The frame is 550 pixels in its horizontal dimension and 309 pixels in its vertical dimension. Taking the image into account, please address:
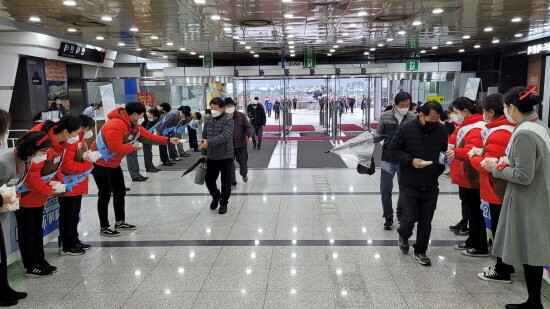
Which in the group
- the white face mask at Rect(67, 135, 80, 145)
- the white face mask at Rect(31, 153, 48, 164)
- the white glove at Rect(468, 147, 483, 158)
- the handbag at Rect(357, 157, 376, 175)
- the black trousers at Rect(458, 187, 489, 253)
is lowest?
the black trousers at Rect(458, 187, 489, 253)

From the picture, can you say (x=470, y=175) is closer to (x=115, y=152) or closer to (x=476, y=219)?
(x=476, y=219)

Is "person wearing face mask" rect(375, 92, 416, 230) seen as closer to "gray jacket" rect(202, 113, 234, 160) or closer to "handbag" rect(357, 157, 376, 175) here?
"handbag" rect(357, 157, 376, 175)

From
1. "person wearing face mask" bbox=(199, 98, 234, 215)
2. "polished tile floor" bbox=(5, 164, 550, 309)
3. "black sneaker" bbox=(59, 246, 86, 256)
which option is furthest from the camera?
"person wearing face mask" bbox=(199, 98, 234, 215)

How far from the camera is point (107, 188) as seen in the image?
486 centimetres

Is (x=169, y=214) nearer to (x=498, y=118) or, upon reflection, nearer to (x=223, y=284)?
(x=223, y=284)

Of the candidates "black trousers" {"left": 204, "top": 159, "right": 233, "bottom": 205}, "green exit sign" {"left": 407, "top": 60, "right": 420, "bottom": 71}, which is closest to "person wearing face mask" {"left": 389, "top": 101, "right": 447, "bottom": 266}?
"black trousers" {"left": 204, "top": 159, "right": 233, "bottom": 205}

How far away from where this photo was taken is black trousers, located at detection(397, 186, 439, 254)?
3885mm

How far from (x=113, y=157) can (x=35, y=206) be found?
1226 mm

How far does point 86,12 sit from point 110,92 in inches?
82.4

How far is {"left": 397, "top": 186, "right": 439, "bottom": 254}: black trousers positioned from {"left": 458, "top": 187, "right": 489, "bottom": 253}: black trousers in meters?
0.42

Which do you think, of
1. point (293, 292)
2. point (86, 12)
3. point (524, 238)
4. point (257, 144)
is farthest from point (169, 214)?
point (257, 144)

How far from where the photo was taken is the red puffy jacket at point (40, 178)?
349 centimetres

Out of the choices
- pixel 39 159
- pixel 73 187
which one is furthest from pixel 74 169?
pixel 39 159

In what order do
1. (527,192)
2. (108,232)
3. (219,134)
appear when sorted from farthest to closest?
(219,134) → (108,232) → (527,192)
